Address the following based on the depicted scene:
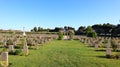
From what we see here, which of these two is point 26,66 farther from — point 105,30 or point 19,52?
point 105,30

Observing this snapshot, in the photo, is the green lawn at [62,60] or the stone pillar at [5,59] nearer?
the stone pillar at [5,59]

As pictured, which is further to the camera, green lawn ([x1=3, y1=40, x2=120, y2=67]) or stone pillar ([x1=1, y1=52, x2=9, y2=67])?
green lawn ([x1=3, y1=40, x2=120, y2=67])

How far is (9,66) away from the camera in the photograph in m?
13.3

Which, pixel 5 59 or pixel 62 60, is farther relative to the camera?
pixel 62 60

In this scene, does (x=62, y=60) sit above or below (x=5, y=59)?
below

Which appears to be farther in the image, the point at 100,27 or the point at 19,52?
the point at 100,27

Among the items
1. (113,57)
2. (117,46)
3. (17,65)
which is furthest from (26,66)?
(117,46)

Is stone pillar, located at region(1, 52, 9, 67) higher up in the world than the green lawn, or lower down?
higher up

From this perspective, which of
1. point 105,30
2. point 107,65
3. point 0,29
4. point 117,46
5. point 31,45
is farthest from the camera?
point 105,30

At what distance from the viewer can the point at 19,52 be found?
19594 mm

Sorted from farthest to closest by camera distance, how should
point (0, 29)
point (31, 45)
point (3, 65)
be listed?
point (0, 29), point (31, 45), point (3, 65)

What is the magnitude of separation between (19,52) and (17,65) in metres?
5.84

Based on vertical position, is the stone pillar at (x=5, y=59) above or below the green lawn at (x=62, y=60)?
Answer: above

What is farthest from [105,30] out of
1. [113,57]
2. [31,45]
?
[113,57]
